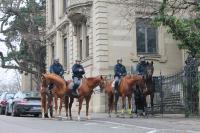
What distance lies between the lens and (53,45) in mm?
47781

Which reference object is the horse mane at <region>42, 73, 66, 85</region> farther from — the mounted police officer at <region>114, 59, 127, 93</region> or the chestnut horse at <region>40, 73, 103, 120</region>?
the mounted police officer at <region>114, 59, 127, 93</region>

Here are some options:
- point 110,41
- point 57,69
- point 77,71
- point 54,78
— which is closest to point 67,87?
point 54,78

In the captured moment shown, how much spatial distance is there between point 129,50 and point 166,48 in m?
2.85

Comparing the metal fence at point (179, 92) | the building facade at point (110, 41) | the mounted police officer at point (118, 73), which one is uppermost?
the building facade at point (110, 41)

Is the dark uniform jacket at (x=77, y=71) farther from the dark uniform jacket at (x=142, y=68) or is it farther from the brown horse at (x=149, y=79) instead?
the brown horse at (x=149, y=79)

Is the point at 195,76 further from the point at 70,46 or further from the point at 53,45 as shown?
the point at 53,45

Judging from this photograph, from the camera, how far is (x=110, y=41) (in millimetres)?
34094

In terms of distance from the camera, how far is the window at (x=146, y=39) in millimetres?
35500

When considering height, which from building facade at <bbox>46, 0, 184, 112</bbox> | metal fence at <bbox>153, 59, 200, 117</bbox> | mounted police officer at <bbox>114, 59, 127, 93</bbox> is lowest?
metal fence at <bbox>153, 59, 200, 117</bbox>

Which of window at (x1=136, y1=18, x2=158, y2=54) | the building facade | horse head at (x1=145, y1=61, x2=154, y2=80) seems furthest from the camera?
window at (x1=136, y1=18, x2=158, y2=54)

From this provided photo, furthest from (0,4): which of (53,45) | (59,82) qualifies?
(59,82)

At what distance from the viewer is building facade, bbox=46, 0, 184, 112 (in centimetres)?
3394

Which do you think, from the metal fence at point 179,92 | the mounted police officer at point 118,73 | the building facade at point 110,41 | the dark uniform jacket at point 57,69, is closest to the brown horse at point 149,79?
the metal fence at point 179,92

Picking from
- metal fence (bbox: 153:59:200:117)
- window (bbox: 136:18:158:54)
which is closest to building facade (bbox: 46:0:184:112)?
window (bbox: 136:18:158:54)
